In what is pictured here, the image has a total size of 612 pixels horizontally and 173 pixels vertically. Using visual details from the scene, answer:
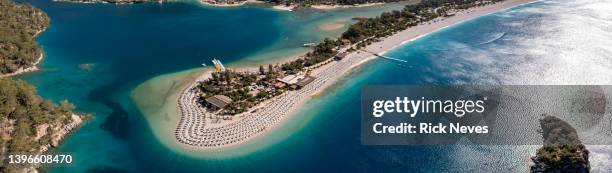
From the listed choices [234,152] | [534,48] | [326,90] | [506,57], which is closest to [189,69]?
[326,90]

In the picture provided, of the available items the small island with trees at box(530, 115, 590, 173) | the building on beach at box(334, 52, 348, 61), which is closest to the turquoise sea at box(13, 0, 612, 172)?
the small island with trees at box(530, 115, 590, 173)

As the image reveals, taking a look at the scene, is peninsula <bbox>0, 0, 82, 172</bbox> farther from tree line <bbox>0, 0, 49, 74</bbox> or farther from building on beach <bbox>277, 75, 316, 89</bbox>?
building on beach <bbox>277, 75, 316, 89</bbox>

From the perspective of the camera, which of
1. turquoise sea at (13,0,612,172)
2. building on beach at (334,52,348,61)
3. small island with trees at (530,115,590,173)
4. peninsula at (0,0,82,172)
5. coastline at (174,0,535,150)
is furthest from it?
building on beach at (334,52,348,61)

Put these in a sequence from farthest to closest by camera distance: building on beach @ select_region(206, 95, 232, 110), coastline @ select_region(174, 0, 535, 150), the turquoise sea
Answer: building on beach @ select_region(206, 95, 232, 110) < coastline @ select_region(174, 0, 535, 150) < the turquoise sea

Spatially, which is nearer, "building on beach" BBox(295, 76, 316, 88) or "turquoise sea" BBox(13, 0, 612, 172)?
"turquoise sea" BBox(13, 0, 612, 172)

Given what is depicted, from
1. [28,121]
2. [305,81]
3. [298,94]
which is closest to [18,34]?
[28,121]

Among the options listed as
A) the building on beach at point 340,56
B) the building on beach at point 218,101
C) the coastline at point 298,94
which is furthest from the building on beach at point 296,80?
the building on beach at point 340,56

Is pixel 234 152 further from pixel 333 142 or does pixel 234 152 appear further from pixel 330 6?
pixel 330 6
